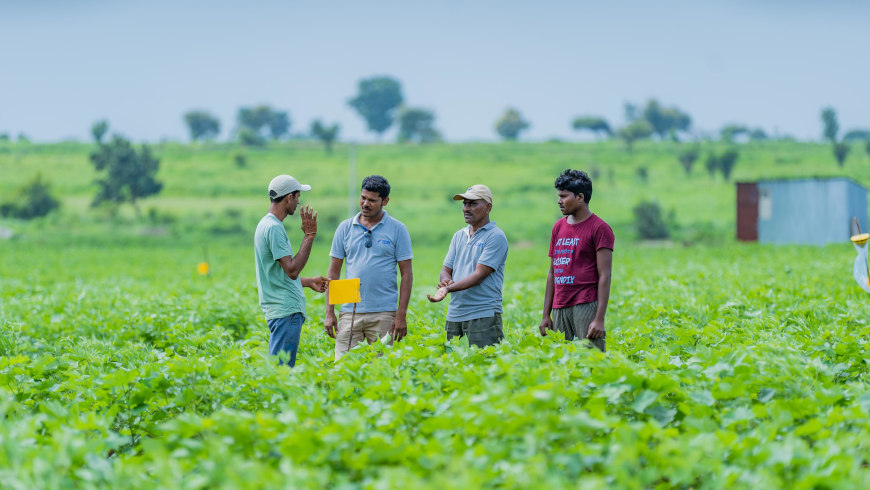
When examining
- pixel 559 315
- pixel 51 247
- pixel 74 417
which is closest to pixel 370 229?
pixel 559 315

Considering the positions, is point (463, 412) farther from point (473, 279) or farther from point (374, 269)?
point (374, 269)

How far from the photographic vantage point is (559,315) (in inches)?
252

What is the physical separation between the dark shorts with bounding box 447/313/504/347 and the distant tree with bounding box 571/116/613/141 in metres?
104

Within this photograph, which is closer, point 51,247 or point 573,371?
point 573,371

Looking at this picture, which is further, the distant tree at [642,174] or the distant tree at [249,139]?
the distant tree at [249,139]

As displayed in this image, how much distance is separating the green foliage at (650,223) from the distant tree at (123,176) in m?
33.5

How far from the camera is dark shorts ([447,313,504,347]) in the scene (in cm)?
643

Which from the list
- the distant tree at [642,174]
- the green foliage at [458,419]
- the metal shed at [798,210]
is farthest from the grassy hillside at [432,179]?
the green foliage at [458,419]

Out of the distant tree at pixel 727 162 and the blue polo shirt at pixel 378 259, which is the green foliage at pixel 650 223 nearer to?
the distant tree at pixel 727 162

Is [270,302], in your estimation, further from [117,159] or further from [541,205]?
[117,159]

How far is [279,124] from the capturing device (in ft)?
395

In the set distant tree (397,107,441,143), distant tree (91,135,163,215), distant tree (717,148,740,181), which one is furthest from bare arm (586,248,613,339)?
distant tree (397,107,441,143)

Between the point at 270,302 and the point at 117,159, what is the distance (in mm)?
58475

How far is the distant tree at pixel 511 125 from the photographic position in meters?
111
